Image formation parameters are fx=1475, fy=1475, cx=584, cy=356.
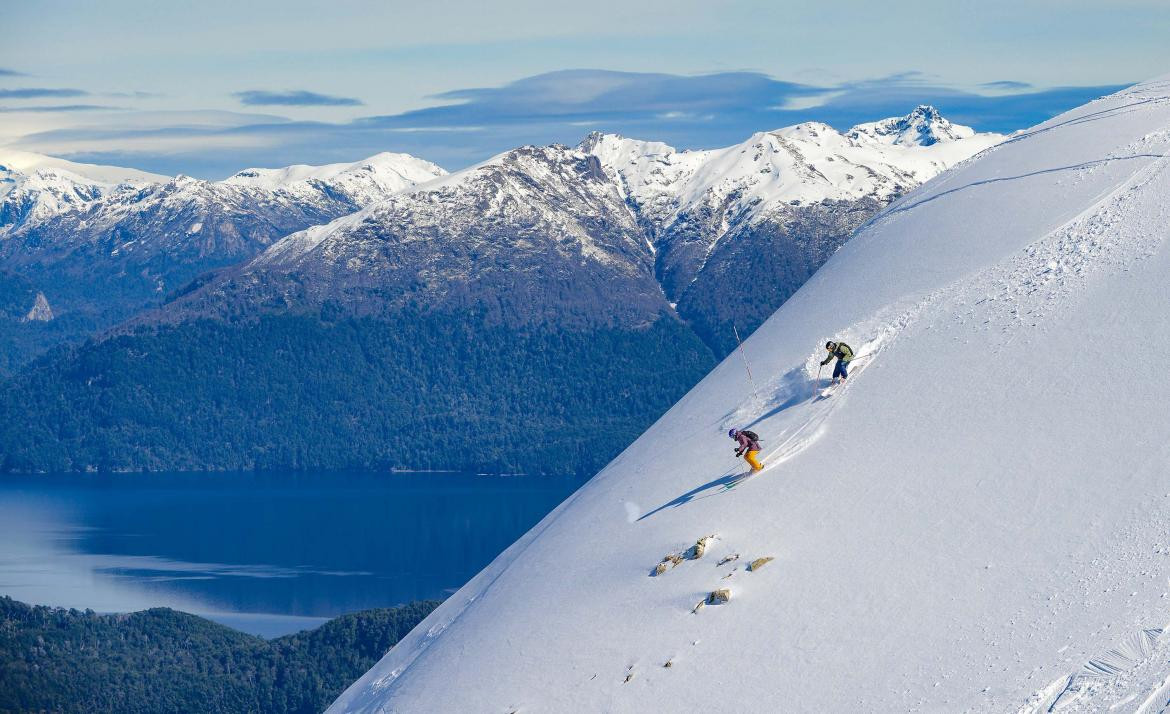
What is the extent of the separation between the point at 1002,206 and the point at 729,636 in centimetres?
1413

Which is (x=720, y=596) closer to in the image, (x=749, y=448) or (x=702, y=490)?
(x=749, y=448)

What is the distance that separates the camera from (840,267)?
109ft

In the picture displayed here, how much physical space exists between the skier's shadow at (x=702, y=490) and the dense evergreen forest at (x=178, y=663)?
292 feet

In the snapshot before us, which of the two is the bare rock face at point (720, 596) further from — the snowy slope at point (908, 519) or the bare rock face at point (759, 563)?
the bare rock face at point (759, 563)

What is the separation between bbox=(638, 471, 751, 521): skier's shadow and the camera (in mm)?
24938

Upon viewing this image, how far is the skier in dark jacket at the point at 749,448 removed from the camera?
24.6 m

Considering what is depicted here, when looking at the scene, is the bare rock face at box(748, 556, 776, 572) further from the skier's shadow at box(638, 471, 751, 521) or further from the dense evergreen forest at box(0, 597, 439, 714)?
the dense evergreen forest at box(0, 597, 439, 714)

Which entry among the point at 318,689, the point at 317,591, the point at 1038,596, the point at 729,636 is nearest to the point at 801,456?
the point at 729,636

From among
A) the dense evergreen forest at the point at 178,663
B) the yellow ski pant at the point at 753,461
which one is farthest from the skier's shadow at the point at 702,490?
the dense evergreen forest at the point at 178,663

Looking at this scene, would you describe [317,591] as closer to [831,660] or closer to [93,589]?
[93,589]

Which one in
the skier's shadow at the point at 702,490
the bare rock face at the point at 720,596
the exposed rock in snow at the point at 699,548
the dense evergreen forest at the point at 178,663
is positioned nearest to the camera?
the bare rock face at the point at 720,596

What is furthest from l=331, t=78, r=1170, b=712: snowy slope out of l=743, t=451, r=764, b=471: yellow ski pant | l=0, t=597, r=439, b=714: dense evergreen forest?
l=0, t=597, r=439, b=714: dense evergreen forest

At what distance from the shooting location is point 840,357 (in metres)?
26.3

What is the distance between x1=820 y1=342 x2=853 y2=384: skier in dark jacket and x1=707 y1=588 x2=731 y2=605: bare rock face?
6.11 m
